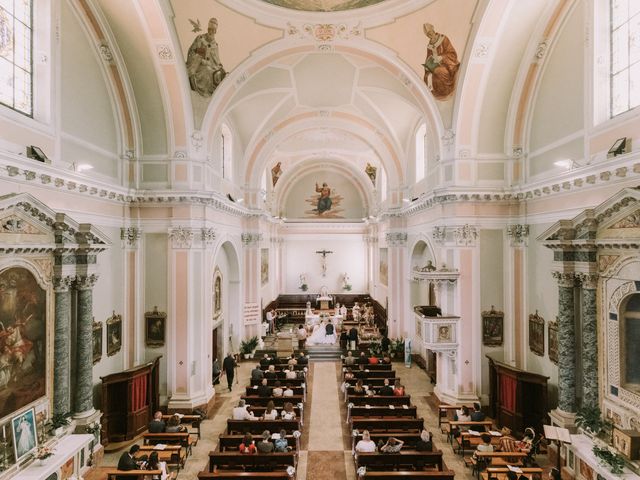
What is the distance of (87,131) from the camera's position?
1080 cm

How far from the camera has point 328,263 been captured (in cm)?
3372

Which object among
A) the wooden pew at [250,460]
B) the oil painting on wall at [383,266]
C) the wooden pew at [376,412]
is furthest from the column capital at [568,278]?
the oil painting on wall at [383,266]

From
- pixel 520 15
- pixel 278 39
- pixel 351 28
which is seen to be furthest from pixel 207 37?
pixel 520 15

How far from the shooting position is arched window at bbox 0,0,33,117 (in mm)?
8164

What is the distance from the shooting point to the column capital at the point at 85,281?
30.2 ft

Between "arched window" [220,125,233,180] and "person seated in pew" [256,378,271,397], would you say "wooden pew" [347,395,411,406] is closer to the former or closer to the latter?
"person seated in pew" [256,378,271,397]

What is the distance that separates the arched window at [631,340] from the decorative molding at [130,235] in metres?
12.6

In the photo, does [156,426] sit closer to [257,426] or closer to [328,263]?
[257,426]

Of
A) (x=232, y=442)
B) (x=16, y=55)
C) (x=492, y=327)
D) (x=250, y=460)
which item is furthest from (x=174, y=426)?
(x=492, y=327)

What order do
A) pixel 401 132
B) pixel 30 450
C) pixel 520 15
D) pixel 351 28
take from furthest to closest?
pixel 401 132 < pixel 351 28 < pixel 520 15 < pixel 30 450

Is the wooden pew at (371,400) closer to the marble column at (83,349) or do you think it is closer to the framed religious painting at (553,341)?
the framed religious painting at (553,341)

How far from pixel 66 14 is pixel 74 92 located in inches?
69.0

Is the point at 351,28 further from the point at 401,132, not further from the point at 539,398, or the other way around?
the point at 539,398

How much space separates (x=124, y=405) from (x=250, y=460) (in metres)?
4.53
